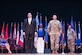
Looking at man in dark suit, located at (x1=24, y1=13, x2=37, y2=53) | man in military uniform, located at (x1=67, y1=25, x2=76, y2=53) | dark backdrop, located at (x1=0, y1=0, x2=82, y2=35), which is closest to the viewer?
man in dark suit, located at (x1=24, y1=13, x2=37, y2=53)

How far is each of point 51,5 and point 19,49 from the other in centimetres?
272

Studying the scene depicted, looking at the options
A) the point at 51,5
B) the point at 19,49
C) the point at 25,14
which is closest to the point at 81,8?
the point at 51,5

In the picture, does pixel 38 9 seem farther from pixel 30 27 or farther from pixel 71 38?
pixel 30 27

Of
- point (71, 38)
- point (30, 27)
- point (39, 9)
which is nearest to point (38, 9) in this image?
point (39, 9)

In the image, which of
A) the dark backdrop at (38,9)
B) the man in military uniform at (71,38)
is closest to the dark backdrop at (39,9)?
the dark backdrop at (38,9)

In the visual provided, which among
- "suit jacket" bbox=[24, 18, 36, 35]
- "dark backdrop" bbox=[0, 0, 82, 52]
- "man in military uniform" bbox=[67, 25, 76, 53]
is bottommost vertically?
"man in military uniform" bbox=[67, 25, 76, 53]

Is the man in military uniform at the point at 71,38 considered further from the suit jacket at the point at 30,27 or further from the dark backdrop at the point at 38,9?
the suit jacket at the point at 30,27

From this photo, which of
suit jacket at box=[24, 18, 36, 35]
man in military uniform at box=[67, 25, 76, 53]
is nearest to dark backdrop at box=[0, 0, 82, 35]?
man in military uniform at box=[67, 25, 76, 53]

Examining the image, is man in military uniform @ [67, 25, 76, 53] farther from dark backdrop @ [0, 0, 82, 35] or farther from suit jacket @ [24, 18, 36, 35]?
suit jacket @ [24, 18, 36, 35]

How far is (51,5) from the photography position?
14.1 m

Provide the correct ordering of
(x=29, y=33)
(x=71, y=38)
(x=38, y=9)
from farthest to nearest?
(x=38, y=9)
(x=71, y=38)
(x=29, y=33)

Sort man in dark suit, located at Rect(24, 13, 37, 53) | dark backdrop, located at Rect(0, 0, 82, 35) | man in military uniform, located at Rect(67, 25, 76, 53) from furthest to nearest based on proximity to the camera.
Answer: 1. dark backdrop, located at Rect(0, 0, 82, 35)
2. man in military uniform, located at Rect(67, 25, 76, 53)
3. man in dark suit, located at Rect(24, 13, 37, 53)

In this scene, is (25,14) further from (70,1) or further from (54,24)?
(54,24)

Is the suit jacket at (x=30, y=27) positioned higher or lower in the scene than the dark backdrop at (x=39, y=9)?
lower
